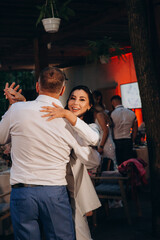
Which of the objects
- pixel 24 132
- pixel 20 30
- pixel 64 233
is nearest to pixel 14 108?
pixel 24 132

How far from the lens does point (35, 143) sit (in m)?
2.02

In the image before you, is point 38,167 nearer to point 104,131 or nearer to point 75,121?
point 75,121

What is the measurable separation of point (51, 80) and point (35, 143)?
0.38 metres

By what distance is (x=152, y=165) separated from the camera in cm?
407

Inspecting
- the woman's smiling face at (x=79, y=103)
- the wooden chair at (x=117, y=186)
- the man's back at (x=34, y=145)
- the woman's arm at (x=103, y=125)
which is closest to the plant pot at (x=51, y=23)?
the woman's arm at (x=103, y=125)

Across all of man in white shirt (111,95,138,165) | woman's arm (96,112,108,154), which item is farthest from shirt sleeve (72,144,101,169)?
man in white shirt (111,95,138,165)

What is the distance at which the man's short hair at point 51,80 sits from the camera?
2123mm

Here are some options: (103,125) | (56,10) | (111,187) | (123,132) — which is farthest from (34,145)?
(123,132)

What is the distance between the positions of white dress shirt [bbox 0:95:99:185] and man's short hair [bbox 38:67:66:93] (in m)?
0.09

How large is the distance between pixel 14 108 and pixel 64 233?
30.0 inches

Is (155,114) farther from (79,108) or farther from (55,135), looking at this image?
(55,135)

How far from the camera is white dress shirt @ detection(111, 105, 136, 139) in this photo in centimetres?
662

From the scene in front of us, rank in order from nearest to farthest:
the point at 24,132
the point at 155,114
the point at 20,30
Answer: the point at 24,132
the point at 155,114
the point at 20,30

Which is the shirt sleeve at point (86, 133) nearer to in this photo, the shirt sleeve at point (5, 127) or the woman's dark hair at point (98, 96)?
the shirt sleeve at point (5, 127)
